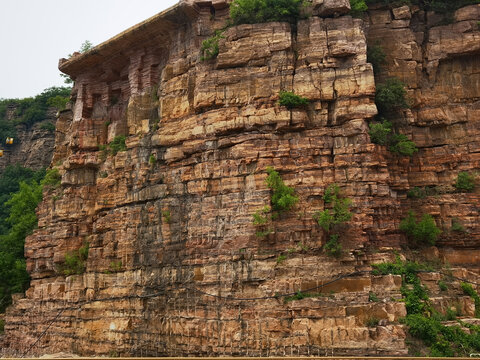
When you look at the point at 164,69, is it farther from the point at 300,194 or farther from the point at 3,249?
the point at 3,249

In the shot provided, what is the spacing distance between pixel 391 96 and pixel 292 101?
3.56 meters

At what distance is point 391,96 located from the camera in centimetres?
1877

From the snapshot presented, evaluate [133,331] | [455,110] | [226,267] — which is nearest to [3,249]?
[133,331]

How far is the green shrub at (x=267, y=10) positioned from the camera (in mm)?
19359

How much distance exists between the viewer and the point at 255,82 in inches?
747

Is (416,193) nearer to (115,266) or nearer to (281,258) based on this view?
(281,258)

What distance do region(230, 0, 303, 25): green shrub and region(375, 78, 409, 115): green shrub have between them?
4064 millimetres

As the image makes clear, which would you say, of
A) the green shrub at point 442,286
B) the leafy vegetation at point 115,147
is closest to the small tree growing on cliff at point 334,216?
the green shrub at point 442,286

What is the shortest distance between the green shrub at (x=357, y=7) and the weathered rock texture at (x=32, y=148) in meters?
29.7

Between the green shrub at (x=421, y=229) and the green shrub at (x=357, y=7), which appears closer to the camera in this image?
the green shrub at (x=421, y=229)

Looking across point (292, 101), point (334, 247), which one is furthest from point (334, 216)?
point (292, 101)

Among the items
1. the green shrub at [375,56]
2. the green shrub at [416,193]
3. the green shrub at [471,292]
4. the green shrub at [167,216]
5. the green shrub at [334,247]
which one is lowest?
the green shrub at [471,292]

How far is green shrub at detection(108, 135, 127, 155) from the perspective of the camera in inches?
908

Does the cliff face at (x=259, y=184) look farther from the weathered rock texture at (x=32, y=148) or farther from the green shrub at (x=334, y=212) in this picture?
the weathered rock texture at (x=32, y=148)
